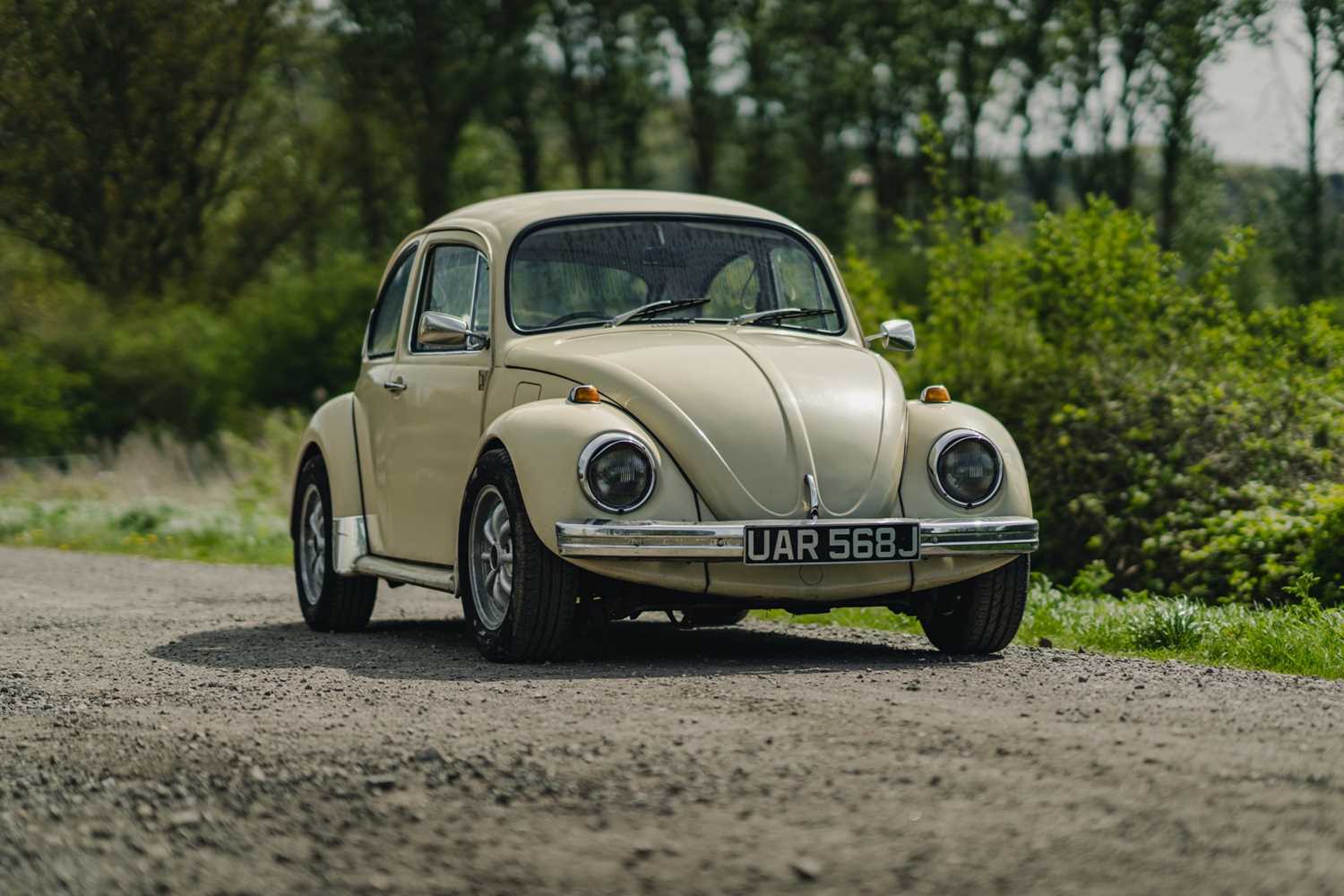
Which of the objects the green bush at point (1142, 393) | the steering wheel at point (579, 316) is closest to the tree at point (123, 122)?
the green bush at point (1142, 393)

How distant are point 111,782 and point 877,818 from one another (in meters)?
2.11

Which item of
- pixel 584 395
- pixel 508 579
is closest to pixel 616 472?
pixel 584 395

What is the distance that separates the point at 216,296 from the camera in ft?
114

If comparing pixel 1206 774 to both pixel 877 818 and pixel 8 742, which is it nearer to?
pixel 877 818

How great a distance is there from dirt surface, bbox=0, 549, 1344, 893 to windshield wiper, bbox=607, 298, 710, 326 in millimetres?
1531

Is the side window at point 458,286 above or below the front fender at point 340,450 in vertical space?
above

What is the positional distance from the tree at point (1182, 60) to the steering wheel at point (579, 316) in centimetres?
2448

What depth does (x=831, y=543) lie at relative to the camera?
6680 millimetres

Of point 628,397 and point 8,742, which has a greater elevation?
point 628,397

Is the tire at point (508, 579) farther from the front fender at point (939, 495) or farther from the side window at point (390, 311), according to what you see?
the side window at point (390, 311)

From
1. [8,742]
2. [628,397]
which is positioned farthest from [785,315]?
[8,742]

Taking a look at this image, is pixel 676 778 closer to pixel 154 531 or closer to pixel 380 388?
pixel 380 388

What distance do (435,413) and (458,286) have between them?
0.67m

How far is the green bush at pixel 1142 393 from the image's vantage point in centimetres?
1089
